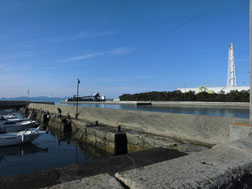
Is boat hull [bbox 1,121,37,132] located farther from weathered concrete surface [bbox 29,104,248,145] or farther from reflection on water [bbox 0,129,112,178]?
weathered concrete surface [bbox 29,104,248,145]

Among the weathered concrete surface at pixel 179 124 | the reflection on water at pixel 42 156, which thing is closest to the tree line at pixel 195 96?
the weathered concrete surface at pixel 179 124

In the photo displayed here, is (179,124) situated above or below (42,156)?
above

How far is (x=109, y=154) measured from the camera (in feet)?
30.5

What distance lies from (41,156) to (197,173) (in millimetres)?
10695

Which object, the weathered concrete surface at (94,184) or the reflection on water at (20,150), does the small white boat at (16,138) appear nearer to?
the reflection on water at (20,150)

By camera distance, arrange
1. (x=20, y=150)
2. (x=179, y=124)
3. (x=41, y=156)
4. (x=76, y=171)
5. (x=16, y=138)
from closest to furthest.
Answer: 1. (x=76, y=171)
2. (x=179, y=124)
3. (x=41, y=156)
4. (x=20, y=150)
5. (x=16, y=138)

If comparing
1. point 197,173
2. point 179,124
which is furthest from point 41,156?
point 197,173

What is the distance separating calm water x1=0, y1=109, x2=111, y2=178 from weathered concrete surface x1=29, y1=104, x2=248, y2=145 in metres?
2.52

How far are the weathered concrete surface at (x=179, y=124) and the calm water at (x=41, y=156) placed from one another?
8.27ft

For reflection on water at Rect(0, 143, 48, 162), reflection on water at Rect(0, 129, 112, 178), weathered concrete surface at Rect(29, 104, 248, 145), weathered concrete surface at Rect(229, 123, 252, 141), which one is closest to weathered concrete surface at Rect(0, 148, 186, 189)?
weathered concrete surface at Rect(229, 123, 252, 141)

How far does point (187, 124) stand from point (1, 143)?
1220 cm

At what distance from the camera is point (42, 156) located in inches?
401

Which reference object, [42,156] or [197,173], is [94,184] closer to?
[197,173]

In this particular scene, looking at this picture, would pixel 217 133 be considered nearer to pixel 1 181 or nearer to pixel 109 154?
pixel 109 154
